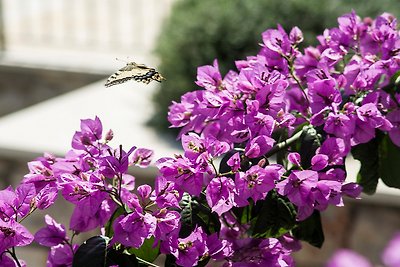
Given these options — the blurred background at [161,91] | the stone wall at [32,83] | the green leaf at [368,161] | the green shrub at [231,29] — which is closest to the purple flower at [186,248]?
the green leaf at [368,161]

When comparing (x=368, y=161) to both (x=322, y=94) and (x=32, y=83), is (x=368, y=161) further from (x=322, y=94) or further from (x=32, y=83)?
(x=32, y=83)

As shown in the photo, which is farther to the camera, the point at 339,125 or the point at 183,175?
the point at 339,125

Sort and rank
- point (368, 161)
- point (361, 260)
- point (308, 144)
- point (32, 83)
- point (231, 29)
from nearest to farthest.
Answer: point (361, 260) < point (308, 144) < point (368, 161) < point (231, 29) < point (32, 83)

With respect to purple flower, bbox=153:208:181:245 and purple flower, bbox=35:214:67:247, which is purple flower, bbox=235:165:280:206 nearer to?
purple flower, bbox=153:208:181:245

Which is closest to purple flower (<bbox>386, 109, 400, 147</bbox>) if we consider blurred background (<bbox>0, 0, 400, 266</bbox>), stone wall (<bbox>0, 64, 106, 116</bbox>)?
blurred background (<bbox>0, 0, 400, 266</bbox>)

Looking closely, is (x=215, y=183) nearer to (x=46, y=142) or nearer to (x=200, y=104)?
(x=200, y=104)

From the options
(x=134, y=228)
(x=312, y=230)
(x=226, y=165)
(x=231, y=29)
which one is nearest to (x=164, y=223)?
(x=134, y=228)

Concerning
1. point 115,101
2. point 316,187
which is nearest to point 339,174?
point 316,187
